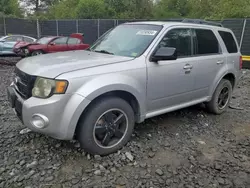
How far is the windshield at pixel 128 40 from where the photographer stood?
11.8ft

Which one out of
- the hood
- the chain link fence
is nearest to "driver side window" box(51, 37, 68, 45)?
the chain link fence

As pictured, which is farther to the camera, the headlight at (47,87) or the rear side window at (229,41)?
the rear side window at (229,41)

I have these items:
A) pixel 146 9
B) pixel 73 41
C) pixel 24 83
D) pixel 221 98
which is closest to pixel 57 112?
pixel 24 83

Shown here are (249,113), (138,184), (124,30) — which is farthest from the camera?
(249,113)

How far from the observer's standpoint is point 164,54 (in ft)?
11.0

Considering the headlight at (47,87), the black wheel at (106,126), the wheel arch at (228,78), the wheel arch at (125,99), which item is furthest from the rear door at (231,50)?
the headlight at (47,87)

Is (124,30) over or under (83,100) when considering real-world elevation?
over

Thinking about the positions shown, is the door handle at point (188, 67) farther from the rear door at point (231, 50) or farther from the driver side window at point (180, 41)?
the rear door at point (231, 50)

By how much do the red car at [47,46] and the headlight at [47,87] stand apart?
31.0 ft

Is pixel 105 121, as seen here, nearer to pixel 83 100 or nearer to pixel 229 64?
pixel 83 100

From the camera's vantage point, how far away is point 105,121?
3.18m

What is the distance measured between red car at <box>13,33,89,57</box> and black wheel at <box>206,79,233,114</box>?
885 cm

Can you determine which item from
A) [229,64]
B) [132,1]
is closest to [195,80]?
[229,64]

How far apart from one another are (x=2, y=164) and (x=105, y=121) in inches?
52.7
